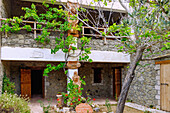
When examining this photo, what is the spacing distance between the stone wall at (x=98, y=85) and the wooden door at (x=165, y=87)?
3597 millimetres

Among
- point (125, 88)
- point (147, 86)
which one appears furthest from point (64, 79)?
point (125, 88)

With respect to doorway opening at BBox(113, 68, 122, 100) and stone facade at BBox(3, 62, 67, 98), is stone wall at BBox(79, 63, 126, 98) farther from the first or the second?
stone facade at BBox(3, 62, 67, 98)

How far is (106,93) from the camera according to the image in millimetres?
10656

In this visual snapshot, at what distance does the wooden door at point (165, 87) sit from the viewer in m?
6.48

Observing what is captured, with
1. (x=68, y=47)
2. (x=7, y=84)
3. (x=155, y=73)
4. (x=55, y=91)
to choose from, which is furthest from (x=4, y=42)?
→ (x=155, y=73)

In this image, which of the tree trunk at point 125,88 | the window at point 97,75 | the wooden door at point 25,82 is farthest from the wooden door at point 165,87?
the wooden door at point 25,82

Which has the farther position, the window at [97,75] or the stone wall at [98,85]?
the window at [97,75]

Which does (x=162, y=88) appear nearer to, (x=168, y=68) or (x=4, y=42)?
(x=168, y=68)

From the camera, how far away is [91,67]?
1041 centimetres

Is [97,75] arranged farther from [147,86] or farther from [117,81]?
[147,86]

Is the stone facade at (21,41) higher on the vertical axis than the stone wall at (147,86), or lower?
higher

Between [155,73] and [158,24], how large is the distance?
3.62 m

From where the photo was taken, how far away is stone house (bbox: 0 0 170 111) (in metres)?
6.70

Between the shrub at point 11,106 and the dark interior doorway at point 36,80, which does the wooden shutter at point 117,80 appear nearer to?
the shrub at point 11,106
